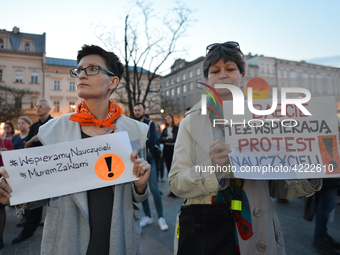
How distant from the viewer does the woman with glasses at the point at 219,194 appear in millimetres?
1113

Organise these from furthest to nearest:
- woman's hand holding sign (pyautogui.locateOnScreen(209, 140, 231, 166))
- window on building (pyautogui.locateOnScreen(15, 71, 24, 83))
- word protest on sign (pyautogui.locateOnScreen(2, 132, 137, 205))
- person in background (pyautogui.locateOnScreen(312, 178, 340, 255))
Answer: window on building (pyautogui.locateOnScreen(15, 71, 24, 83)) < person in background (pyautogui.locateOnScreen(312, 178, 340, 255)) < word protest on sign (pyautogui.locateOnScreen(2, 132, 137, 205)) < woman's hand holding sign (pyautogui.locateOnScreen(209, 140, 231, 166))

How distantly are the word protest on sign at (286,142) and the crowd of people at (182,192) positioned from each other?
0.12 m

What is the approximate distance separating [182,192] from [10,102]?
31249mm

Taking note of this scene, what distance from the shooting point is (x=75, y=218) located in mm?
1287

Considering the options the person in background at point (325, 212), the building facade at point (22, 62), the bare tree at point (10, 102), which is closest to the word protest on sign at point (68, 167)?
the person in background at point (325, 212)

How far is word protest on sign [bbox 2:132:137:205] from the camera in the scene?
3.93 feet

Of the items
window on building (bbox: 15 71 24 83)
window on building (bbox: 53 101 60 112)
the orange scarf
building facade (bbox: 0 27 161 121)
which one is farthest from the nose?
window on building (bbox: 15 71 24 83)

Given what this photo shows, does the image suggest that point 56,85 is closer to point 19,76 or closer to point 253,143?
point 19,76

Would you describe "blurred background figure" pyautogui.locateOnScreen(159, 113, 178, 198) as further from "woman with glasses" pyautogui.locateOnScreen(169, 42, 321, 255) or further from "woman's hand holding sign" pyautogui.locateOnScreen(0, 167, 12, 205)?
"woman's hand holding sign" pyautogui.locateOnScreen(0, 167, 12, 205)

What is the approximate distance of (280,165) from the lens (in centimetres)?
111

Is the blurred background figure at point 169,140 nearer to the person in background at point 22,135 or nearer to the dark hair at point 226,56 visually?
the person in background at point 22,135

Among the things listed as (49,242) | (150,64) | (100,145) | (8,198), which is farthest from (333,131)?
(150,64)

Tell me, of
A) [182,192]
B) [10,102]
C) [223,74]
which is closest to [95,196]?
[182,192]

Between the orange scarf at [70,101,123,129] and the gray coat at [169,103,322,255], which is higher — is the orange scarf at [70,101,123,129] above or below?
above
